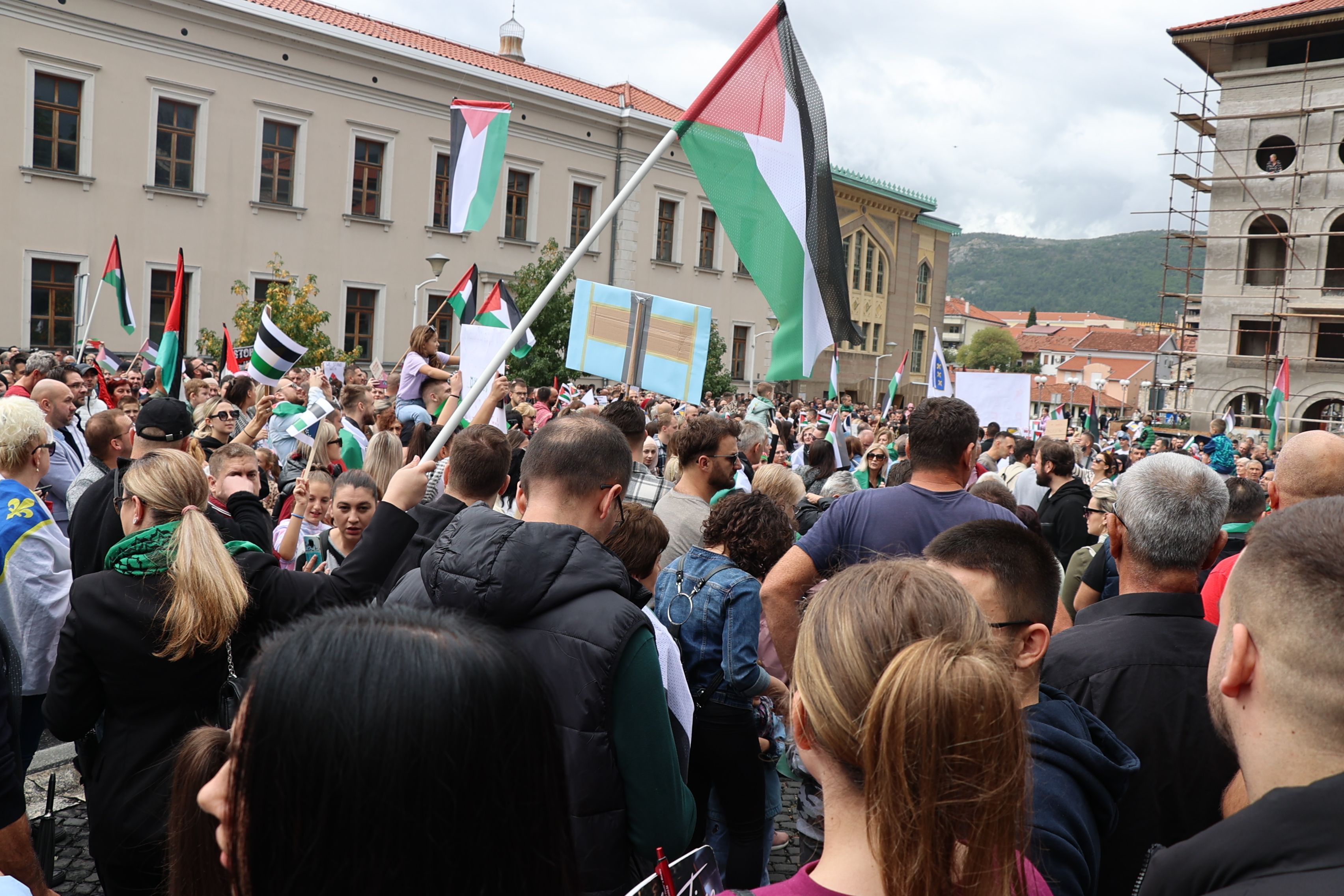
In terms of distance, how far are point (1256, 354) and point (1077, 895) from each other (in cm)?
4036

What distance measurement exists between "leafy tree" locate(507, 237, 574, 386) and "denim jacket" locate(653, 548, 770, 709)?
22814 millimetres

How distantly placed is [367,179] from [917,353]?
1530 inches

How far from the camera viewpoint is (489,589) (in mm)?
2281

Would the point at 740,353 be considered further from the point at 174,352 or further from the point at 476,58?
the point at 174,352

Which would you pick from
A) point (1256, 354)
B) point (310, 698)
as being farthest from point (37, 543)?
point (1256, 354)

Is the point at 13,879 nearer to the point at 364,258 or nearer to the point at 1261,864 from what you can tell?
the point at 1261,864

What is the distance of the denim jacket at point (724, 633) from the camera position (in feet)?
11.6

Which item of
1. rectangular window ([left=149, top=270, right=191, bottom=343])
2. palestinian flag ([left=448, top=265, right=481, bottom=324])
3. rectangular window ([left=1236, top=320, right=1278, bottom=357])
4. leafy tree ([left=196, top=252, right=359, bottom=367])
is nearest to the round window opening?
rectangular window ([left=1236, top=320, right=1278, bottom=357])

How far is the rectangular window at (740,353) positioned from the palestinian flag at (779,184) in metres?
35.2

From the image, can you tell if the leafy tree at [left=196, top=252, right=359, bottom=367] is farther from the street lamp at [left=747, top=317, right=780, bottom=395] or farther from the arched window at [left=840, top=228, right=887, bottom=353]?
the arched window at [left=840, top=228, right=887, bottom=353]

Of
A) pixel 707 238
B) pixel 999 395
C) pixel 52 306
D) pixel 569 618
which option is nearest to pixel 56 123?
pixel 52 306

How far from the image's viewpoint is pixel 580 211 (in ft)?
114

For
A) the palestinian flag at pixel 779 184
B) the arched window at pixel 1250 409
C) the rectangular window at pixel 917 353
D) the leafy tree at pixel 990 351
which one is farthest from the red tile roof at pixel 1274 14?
the leafy tree at pixel 990 351

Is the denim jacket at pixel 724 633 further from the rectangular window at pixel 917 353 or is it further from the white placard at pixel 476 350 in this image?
the rectangular window at pixel 917 353
